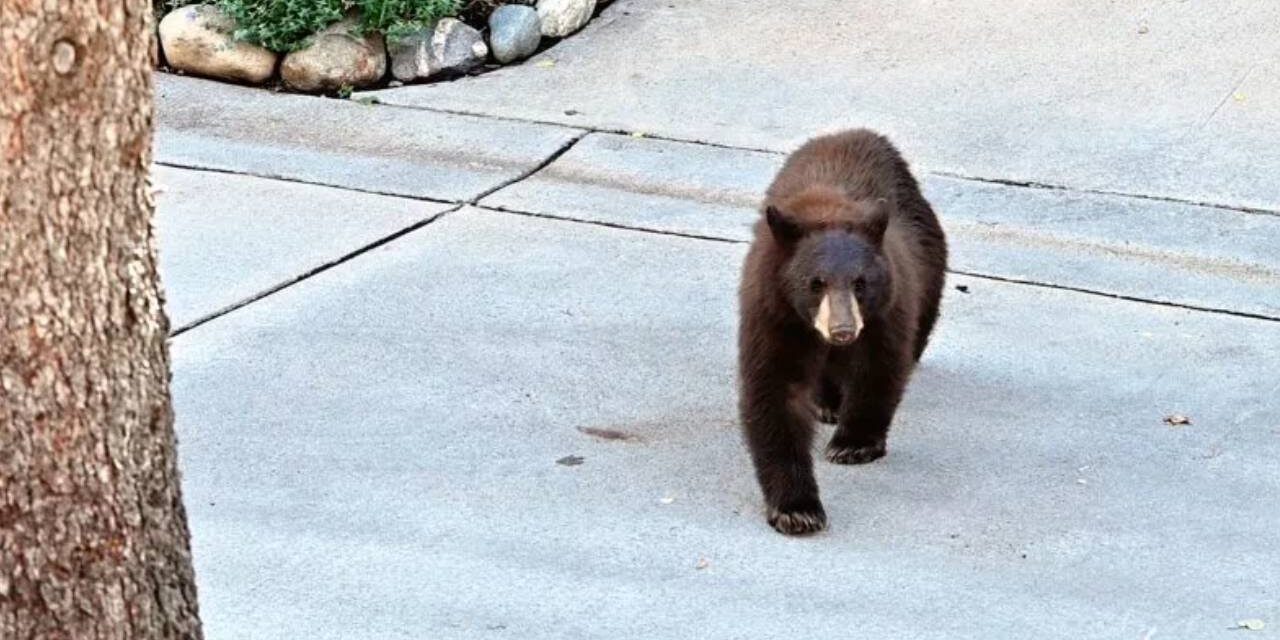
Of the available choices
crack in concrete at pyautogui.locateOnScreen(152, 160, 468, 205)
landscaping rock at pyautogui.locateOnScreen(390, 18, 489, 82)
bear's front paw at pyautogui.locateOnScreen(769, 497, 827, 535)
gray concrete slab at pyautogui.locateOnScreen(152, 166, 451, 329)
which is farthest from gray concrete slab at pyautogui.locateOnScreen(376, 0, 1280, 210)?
bear's front paw at pyautogui.locateOnScreen(769, 497, 827, 535)

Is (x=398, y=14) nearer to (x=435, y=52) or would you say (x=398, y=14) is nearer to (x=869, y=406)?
(x=435, y=52)

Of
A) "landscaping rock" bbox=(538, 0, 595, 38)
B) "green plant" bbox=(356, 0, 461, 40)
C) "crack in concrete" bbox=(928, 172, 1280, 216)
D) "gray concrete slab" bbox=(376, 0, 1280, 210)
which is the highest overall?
"green plant" bbox=(356, 0, 461, 40)

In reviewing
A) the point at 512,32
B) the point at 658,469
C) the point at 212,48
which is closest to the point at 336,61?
the point at 212,48

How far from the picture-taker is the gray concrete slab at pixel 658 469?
5070mm

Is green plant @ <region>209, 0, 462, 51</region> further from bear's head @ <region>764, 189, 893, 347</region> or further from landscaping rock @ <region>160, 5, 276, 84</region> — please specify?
bear's head @ <region>764, 189, 893, 347</region>

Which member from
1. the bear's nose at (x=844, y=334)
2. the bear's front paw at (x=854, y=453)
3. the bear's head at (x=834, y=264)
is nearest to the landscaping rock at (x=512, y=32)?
the bear's front paw at (x=854, y=453)

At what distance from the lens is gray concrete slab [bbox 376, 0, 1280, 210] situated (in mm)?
8094

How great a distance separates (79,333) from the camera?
10.9ft

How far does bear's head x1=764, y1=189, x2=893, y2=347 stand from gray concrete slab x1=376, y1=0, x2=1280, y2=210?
9.05 ft

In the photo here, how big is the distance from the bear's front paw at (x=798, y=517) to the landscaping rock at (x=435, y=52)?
4.14 metres

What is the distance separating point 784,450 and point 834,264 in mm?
543

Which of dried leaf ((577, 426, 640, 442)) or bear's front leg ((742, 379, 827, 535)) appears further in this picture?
dried leaf ((577, 426, 640, 442))

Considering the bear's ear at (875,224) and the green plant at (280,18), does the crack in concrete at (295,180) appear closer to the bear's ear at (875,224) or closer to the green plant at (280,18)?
the green plant at (280,18)

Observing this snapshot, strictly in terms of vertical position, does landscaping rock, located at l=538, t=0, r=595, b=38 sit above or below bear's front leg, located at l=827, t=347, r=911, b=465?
above
